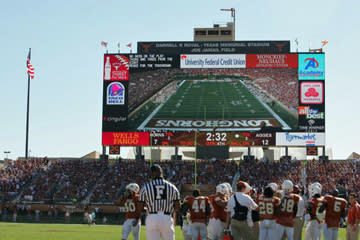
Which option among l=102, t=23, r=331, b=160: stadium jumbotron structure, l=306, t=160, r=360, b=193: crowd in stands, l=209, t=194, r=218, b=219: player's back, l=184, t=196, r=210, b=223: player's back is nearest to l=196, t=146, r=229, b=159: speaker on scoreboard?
l=102, t=23, r=331, b=160: stadium jumbotron structure

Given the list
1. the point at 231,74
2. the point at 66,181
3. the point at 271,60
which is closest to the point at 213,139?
the point at 231,74

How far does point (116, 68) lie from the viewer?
38.7m

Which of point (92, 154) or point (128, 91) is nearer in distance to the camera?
point (128, 91)

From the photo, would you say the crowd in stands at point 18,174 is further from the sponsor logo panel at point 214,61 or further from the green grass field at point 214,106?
the sponsor logo panel at point 214,61

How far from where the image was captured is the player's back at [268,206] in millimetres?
11086

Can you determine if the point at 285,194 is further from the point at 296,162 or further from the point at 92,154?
the point at 92,154

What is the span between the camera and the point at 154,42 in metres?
39.7

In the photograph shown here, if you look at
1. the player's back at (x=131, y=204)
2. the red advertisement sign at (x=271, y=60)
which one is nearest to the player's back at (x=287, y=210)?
the player's back at (x=131, y=204)

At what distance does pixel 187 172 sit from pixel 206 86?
247 inches

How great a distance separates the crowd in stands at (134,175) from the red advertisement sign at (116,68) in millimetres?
6423

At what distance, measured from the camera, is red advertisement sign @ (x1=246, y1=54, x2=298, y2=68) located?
3778cm

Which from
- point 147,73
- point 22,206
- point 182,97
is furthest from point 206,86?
point 22,206

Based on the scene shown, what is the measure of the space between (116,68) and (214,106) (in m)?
7.52

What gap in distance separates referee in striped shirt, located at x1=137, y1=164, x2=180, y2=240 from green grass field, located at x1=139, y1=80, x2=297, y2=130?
2860 centimetres
